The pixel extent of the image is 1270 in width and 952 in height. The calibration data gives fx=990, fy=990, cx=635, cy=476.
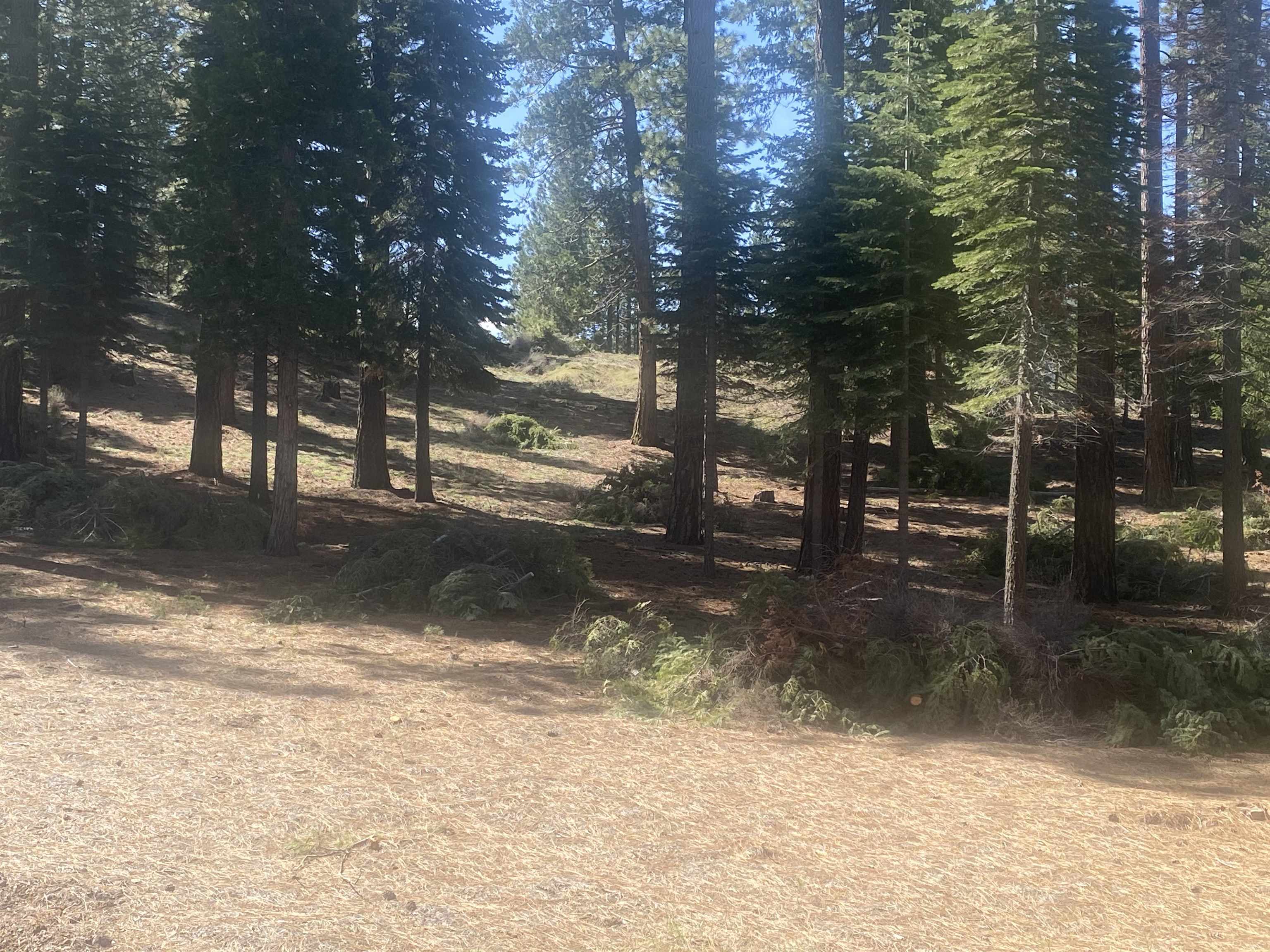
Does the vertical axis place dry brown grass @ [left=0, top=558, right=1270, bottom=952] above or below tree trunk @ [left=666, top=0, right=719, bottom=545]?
below

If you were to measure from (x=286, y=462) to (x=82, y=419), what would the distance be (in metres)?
7.45

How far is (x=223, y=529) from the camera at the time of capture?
15.8m

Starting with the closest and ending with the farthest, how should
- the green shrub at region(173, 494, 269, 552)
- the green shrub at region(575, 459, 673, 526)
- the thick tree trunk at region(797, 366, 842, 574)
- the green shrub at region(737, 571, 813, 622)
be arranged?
the green shrub at region(737, 571, 813, 622) → the thick tree trunk at region(797, 366, 842, 574) → the green shrub at region(173, 494, 269, 552) → the green shrub at region(575, 459, 673, 526)

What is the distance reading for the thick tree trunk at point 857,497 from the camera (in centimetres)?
1453

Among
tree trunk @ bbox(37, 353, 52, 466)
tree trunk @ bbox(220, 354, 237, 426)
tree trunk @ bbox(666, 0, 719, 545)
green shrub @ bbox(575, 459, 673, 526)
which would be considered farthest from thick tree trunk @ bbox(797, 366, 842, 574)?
tree trunk @ bbox(220, 354, 237, 426)

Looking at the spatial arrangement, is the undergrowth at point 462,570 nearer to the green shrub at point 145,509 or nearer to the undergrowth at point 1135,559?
the green shrub at point 145,509

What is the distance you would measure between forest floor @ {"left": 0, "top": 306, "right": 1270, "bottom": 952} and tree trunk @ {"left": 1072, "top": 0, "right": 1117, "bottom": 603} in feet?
15.5

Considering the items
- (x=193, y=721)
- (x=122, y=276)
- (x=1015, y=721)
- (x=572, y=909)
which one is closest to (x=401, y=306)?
(x=122, y=276)

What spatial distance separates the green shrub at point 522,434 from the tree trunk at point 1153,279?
15243 millimetres

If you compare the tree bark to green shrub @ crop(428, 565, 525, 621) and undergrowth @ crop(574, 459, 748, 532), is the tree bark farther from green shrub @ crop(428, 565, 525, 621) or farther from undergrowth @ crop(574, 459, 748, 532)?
green shrub @ crop(428, 565, 525, 621)

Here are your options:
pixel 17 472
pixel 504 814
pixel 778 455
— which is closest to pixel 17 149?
pixel 17 472

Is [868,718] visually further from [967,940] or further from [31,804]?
[31,804]

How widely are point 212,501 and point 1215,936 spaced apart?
595 inches

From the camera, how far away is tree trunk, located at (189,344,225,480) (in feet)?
63.6
